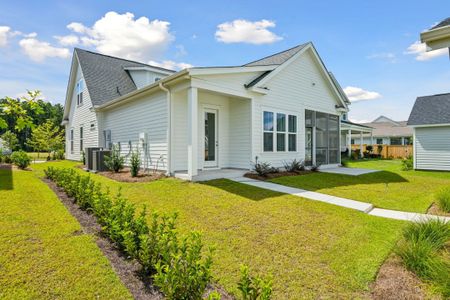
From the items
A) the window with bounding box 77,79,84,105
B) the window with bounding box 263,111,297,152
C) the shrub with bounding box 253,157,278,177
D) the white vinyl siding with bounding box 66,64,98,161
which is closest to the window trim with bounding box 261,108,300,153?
the window with bounding box 263,111,297,152

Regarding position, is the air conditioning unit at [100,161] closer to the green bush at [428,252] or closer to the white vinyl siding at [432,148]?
the green bush at [428,252]

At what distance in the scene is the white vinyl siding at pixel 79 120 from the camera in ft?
52.2

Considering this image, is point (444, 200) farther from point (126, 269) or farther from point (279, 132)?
point (126, 269)

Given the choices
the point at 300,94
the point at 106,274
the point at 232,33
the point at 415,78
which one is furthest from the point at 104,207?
the point at 415,78

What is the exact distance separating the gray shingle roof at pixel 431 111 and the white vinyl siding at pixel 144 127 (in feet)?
48.6

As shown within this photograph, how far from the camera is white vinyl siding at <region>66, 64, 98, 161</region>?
1592 centimetres

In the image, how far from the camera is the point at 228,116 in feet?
35.6

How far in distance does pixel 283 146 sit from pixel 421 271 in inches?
331

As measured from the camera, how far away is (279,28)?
12.4 meters

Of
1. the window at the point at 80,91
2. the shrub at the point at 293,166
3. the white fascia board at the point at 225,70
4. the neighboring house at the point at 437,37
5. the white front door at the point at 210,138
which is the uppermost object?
the window at the point at 80,91

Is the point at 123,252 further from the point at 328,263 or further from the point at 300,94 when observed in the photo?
the point at 300,94

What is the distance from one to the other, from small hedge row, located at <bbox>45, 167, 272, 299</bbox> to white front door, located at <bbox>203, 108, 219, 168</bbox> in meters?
5.49

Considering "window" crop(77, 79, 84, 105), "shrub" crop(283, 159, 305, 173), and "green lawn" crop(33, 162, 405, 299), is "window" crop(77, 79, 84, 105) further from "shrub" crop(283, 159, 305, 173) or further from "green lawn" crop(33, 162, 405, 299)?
"shrub" crop(283, 159, 305, 173)

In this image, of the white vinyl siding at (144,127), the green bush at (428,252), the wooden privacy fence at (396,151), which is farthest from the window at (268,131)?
the wooden privacy fence at (396,151)
